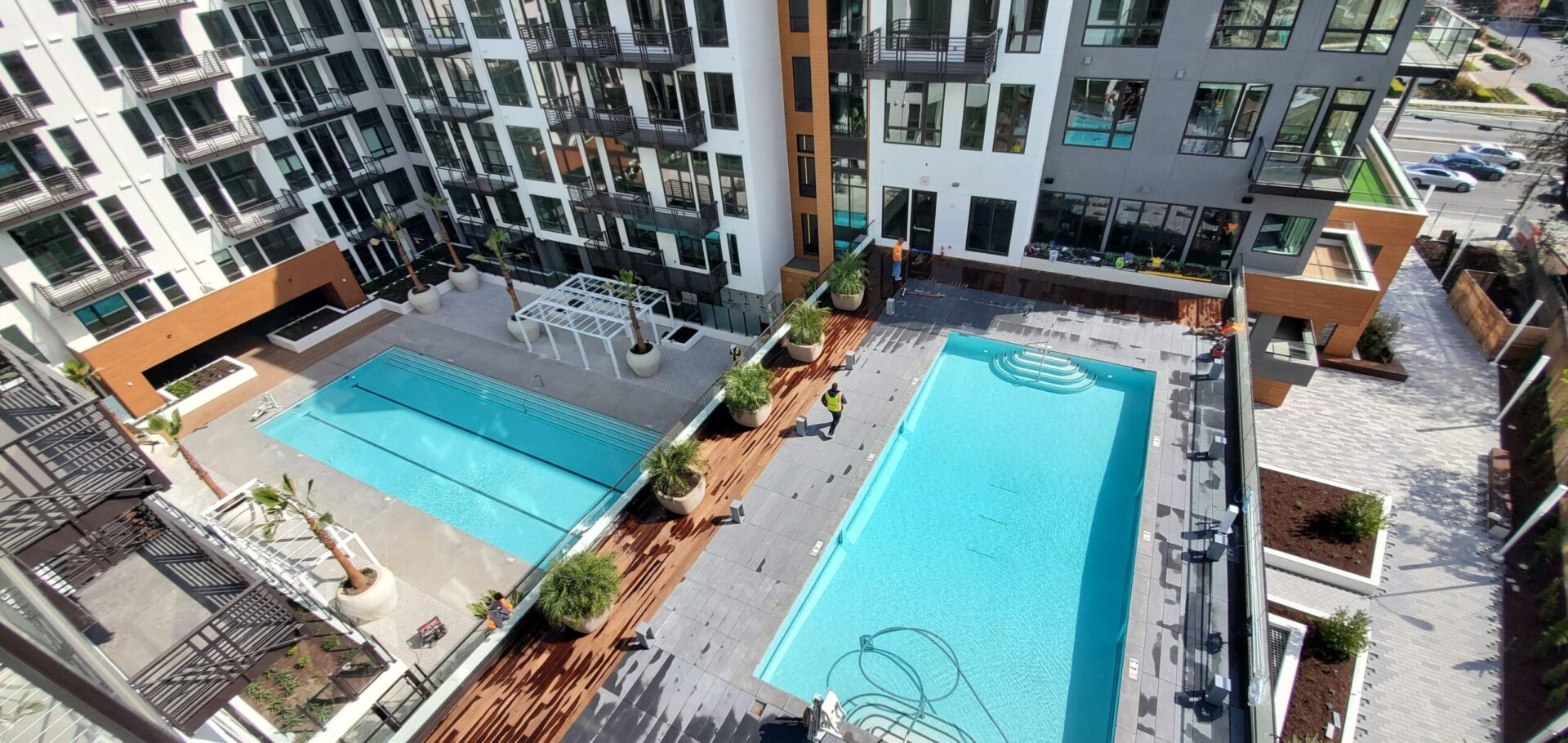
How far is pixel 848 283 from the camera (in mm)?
21516

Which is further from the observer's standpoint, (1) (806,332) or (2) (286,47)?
(2) (286,47)

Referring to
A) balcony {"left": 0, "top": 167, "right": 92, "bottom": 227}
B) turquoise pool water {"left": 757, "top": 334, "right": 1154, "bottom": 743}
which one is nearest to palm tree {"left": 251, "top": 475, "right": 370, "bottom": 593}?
turquoise pool water {"left": 757, "top": 334, "right": 1154, "bottom": 743}

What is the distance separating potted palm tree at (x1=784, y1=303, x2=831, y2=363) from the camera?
19516mm

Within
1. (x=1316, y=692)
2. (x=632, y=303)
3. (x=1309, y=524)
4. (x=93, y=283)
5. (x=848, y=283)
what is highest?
(x=93, y=283)

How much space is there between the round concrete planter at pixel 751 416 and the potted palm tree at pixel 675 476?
2396 millimetres

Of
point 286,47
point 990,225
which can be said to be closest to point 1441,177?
point 990,225

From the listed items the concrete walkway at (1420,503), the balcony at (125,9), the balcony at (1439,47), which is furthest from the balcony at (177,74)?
the concrete walkway at (1420,503)

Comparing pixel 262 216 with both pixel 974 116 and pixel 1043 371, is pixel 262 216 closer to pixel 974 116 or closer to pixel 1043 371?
pixel 974 116

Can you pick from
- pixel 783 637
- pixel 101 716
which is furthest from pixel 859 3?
pixel 101 716

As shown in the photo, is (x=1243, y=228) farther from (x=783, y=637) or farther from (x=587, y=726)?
(x=587, y=726)

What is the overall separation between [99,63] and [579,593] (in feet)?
86.5

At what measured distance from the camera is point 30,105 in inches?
802

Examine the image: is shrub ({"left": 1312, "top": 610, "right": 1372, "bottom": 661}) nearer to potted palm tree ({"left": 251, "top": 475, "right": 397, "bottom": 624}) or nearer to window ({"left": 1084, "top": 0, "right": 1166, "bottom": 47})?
window ({"left": 1084, "top": 0, "right": 1166, "bottom": 47})

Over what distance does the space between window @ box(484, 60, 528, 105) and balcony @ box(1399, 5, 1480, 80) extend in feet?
97.3
